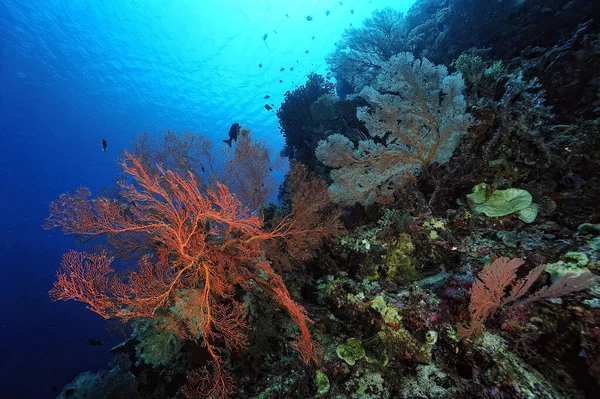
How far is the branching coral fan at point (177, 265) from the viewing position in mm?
2688

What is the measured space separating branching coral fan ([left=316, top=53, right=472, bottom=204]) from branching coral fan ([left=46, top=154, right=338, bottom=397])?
7.66ft

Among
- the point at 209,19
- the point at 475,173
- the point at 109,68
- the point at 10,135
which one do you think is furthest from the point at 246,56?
the point at 475,173

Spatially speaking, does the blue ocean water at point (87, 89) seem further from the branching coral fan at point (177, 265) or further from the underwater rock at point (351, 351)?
the underwater rock at point (351, 351)

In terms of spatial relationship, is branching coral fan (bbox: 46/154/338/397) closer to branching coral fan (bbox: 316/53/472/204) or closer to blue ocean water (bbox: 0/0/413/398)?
branching coral fan (bbox: 316/53/472/204)

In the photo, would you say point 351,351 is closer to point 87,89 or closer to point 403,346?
point 403,346

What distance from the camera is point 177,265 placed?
2799mm

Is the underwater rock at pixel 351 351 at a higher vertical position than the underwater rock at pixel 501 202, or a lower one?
lower

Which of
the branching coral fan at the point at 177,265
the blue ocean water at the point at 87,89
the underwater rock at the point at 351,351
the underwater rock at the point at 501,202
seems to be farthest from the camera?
the blue ocean water at the point at 87,89

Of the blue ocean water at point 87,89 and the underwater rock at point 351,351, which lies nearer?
the underwater rock at point 351,351

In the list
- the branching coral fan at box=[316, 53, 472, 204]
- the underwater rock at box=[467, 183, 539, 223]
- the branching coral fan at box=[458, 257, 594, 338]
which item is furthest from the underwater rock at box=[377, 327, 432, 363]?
the branching coral fan at box=[316, 53, 472, 204]

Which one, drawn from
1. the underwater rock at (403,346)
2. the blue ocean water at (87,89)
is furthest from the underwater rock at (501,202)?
the blue ocean water at (87,89)

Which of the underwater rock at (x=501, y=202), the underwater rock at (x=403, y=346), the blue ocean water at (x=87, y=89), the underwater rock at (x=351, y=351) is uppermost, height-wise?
the blue ocean water at (x=87, y=89)

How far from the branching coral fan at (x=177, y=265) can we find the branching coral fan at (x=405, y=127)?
234 centimetres

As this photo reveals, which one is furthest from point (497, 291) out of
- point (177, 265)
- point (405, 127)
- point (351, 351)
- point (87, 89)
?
point (87, 89)
